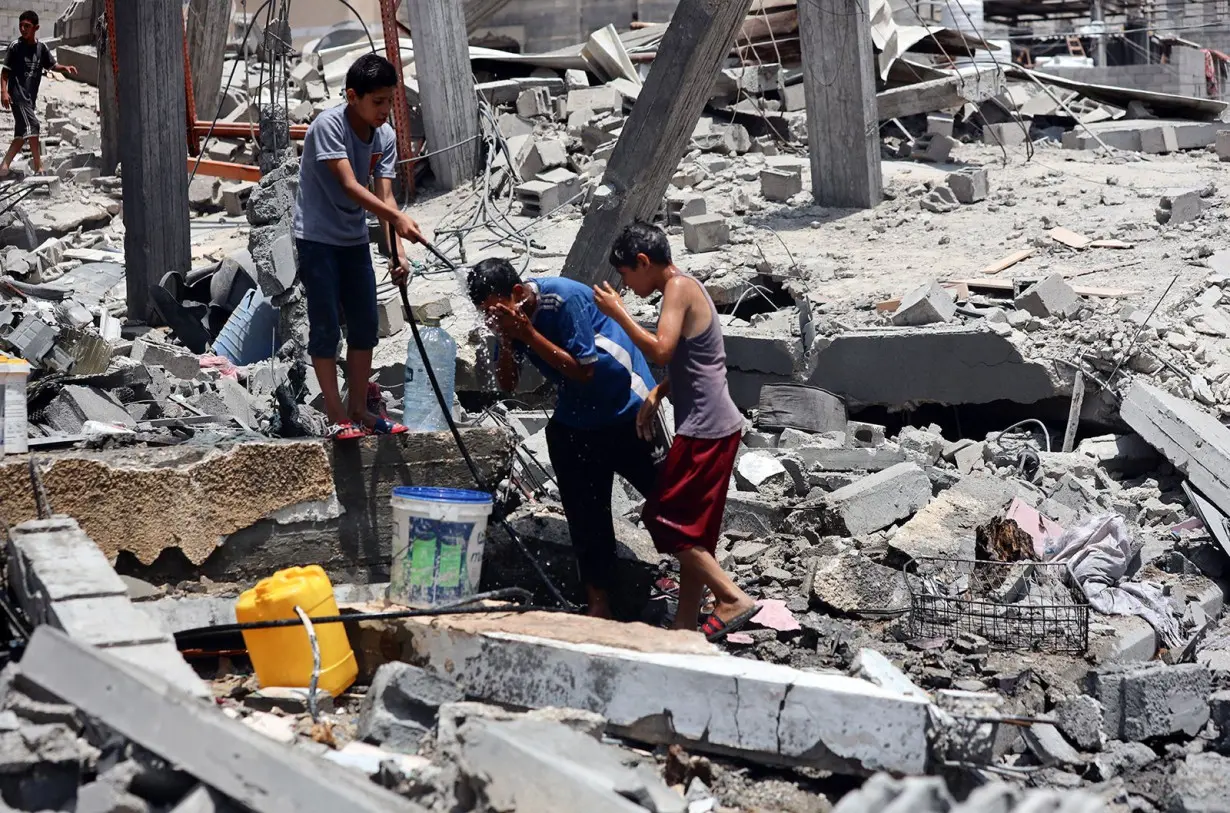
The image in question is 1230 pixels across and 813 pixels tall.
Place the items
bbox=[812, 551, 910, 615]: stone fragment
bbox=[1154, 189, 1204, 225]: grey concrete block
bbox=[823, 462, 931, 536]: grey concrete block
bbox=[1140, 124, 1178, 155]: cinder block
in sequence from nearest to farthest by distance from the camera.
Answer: bbox=[812, 551, 910, 615]: stone fragment < bbox=[823, 462, 931, 536]: grey concrete block < bbox=[1154, 189, 1204, 225]: grey concrete block < bbox=[1140, 124, 1178, 155]: cinder block

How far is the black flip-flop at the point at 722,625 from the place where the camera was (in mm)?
5160

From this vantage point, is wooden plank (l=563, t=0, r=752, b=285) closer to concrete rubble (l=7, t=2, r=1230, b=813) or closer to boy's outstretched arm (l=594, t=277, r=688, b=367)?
concrete rubble (l=7, t=2, r=1230, b=813)

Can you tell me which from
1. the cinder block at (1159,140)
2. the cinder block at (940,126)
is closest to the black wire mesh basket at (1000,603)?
the cinder block at (940,126)

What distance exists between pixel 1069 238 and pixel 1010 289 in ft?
4.48

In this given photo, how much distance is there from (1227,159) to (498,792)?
11.3m

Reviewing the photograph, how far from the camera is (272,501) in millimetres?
5191

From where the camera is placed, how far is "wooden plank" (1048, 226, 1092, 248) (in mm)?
9516

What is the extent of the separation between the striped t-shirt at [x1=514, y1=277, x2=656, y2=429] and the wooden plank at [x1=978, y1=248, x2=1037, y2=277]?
457 cm

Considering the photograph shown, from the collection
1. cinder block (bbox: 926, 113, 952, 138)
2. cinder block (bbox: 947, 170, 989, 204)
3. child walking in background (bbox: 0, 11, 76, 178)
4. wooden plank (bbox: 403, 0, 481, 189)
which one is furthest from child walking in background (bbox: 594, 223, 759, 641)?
child walking in background (bbox: 0, 11, 76, 178)

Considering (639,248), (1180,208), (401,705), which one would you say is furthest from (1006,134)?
(401,705)

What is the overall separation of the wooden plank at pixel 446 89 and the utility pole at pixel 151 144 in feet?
12.1

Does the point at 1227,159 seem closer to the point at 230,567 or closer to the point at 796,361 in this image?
the point at 796,361

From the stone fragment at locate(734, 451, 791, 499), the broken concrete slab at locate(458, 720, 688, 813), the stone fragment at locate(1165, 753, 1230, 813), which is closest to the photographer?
the broken concrete slab at locate(458, 720, 688, 813)

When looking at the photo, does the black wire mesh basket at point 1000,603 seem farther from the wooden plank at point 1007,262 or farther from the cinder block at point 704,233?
the cinder block at point 704,233
